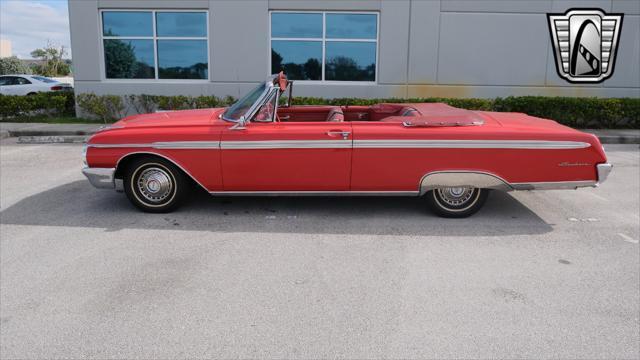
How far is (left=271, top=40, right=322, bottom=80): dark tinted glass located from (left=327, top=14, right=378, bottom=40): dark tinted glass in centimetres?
55

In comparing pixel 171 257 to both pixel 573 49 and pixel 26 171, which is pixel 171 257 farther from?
pixel 573 49

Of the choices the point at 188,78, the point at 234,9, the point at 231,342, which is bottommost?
the point at 231,342

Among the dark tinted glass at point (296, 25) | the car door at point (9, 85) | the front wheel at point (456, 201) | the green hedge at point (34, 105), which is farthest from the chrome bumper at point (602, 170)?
the car door at point (9, 85)

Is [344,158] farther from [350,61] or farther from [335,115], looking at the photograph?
[350,61]

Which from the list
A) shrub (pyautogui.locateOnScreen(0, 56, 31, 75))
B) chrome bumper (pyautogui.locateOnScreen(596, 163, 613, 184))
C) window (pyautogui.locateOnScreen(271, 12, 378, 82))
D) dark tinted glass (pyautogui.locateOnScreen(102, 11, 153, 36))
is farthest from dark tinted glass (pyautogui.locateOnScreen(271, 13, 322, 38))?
shrub (pyautogui.locateOnScreen(0, 56, 31, 75))

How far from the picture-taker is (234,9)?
544 inches

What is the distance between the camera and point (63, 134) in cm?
1252

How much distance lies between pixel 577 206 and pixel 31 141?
422 inches

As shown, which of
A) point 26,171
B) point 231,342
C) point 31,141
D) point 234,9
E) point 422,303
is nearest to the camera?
point 231,342

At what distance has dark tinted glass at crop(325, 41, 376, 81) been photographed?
14.2 metres

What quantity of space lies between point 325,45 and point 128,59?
522cm

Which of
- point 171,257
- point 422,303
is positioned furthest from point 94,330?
point 422,303

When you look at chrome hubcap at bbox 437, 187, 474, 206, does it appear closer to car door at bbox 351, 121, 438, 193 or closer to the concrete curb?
car door at bbox 351, 121, 438, 193

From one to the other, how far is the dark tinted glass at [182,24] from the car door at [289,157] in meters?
9.15
